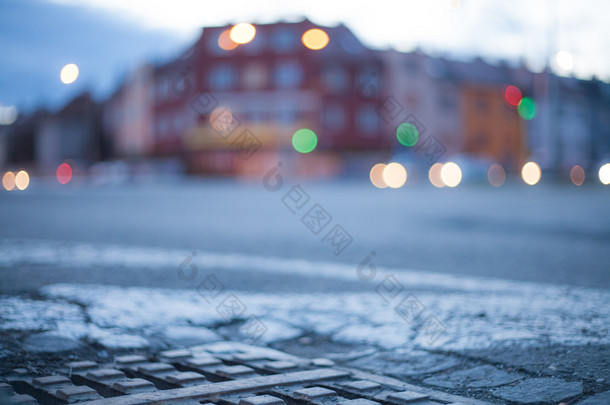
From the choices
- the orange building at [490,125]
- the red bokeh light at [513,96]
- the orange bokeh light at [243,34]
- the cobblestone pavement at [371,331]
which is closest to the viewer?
the cobblestone pavement at [371,331]

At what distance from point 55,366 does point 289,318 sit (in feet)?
4.84

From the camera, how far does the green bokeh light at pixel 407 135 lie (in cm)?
5647

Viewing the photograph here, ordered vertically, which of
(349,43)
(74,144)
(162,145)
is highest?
(349,43)

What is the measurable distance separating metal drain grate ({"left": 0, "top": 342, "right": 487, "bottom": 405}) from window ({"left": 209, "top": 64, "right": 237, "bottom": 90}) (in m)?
53.4

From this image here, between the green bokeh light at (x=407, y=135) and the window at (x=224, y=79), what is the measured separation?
14.9 metres

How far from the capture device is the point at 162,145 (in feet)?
200

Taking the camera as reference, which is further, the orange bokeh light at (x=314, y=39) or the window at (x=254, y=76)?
the window at (x=254, y=76)

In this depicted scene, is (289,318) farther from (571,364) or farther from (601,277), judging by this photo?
(601,277)

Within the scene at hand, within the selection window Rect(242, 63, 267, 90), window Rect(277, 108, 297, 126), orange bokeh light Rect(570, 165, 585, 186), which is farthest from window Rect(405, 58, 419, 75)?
orange bokeh light Rect(570, 165, 585, 186)

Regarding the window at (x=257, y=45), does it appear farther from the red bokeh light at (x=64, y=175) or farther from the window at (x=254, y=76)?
the red bokeh light at (x=64, y=175)

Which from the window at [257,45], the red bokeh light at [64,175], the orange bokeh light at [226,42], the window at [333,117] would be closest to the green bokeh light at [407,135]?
the window at [333,117]

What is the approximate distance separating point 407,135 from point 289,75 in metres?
11.5

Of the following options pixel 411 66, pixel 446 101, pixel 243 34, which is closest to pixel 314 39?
pixel 243 34

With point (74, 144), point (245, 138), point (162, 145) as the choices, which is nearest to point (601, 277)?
point (245, 138)
